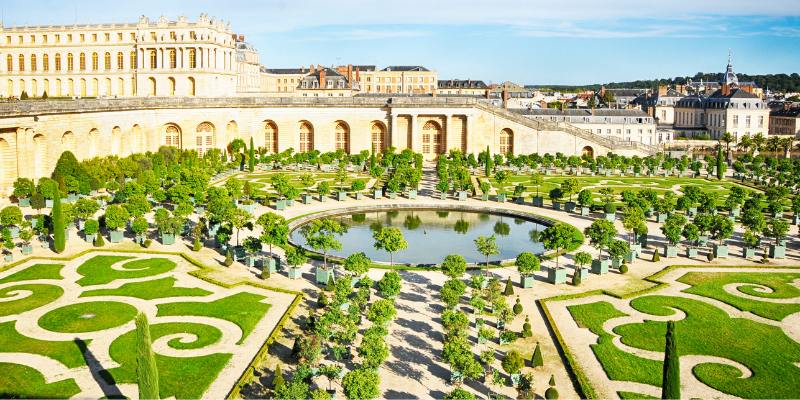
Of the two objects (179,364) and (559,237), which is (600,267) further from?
(179,364)

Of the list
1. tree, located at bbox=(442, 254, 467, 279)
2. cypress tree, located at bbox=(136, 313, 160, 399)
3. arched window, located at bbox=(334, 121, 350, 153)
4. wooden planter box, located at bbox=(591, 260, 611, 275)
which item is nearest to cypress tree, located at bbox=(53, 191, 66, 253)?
tree, located at bbox=(442, 254, 467, 279)

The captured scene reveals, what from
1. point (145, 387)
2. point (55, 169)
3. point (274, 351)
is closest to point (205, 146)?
point (55, 169)

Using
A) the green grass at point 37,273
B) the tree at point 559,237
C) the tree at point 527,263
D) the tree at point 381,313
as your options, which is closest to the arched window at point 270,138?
the green grass at point 37,273

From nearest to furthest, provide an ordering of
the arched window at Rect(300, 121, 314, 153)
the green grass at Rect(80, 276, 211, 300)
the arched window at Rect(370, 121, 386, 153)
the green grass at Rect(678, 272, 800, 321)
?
the green grass at Rect(678, 272, 800, 321)
the green grass at Rect(80, 276, 211, 300)
the arched window at Rect(370, 121, 386, 153)
the arched window at Rect(300, 121, 314, 153)

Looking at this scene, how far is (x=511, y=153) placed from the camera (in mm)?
71875

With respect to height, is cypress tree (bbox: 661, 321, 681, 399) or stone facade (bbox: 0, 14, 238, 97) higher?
stone facade (bbox: 0, 14, 238, 97)

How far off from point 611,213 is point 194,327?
2938 cm

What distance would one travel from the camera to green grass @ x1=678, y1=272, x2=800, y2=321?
29094 millimetres

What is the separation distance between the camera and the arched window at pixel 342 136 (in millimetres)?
76938

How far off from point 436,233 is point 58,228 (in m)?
21.0

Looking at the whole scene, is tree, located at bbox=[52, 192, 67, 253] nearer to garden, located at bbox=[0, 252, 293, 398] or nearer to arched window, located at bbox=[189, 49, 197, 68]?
garden, located at bbox=[0, 252, 293, 398]

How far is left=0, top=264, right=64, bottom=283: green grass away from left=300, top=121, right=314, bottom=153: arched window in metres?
44.4

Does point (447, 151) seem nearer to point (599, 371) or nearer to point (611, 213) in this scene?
point (611, 213)

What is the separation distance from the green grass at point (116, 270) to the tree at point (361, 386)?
16.9 m
